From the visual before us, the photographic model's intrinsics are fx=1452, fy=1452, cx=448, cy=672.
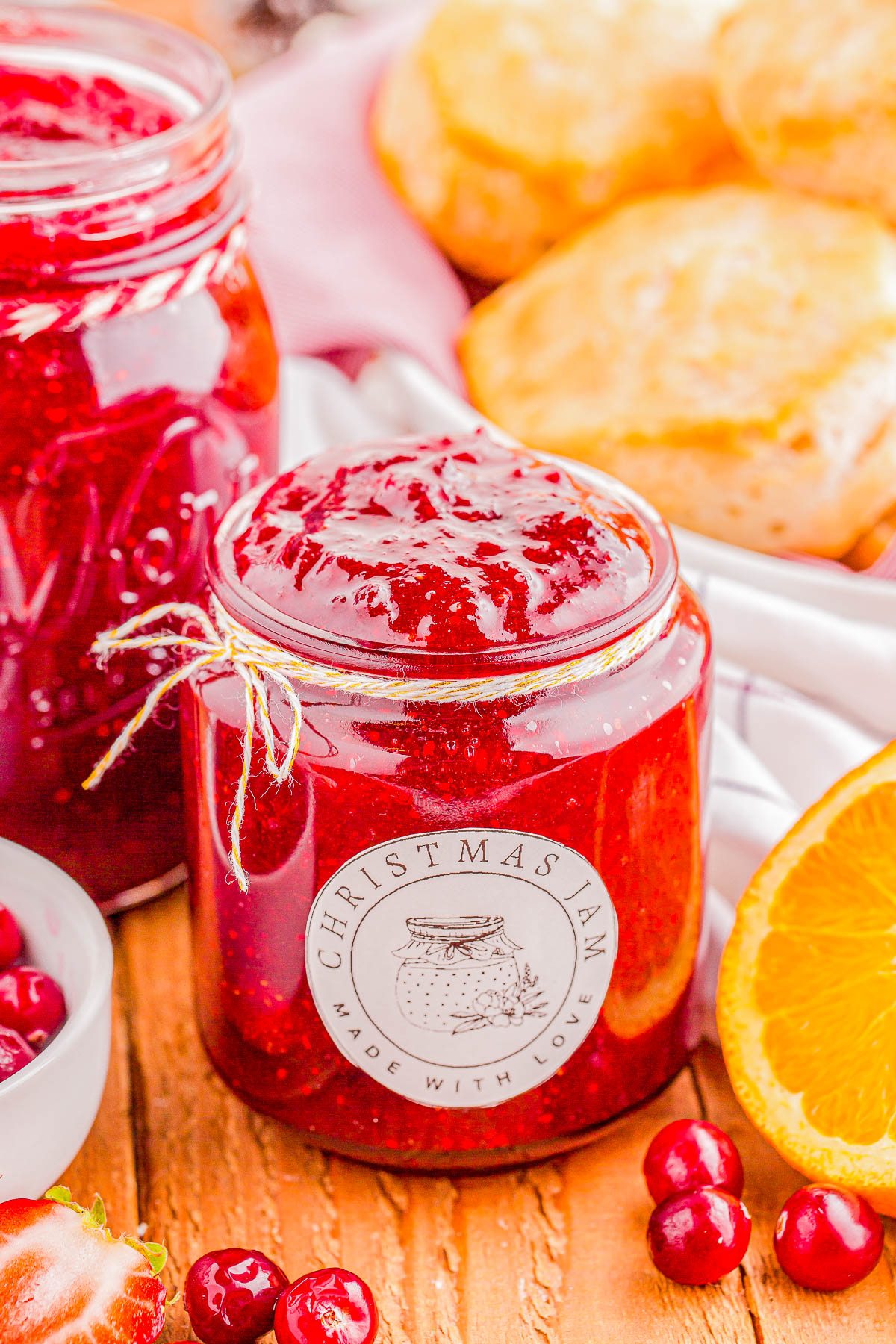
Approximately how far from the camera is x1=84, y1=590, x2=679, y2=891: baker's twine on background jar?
0.72 m

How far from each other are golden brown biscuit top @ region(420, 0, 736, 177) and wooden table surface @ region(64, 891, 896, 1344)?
0.78 m

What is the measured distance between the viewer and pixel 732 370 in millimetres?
1095

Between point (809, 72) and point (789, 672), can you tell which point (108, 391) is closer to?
point (789, 672)

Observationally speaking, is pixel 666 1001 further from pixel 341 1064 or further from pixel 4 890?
pixel 4 890

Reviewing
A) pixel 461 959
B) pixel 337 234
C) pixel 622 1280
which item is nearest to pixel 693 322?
pixel 337 234

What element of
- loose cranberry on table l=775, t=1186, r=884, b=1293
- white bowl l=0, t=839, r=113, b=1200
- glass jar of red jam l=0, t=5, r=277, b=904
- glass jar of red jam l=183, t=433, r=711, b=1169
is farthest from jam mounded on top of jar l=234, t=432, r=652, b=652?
loose cranberry on table l=775, t=1186, r=884, b=1293

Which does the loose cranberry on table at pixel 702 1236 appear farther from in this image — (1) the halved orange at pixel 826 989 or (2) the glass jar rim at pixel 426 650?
(2) the glass jar rim at pixel 426 650

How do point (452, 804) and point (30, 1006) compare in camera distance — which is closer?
point (452, 804)

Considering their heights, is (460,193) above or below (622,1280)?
above

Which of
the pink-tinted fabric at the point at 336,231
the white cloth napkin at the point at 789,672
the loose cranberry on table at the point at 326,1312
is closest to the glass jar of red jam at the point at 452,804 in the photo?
the loose cranberry on table at the point at 326,1312

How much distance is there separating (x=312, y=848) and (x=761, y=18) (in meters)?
0.83

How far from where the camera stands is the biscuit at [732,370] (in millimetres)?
1067

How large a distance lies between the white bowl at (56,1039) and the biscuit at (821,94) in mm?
805

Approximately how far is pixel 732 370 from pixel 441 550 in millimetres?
434
